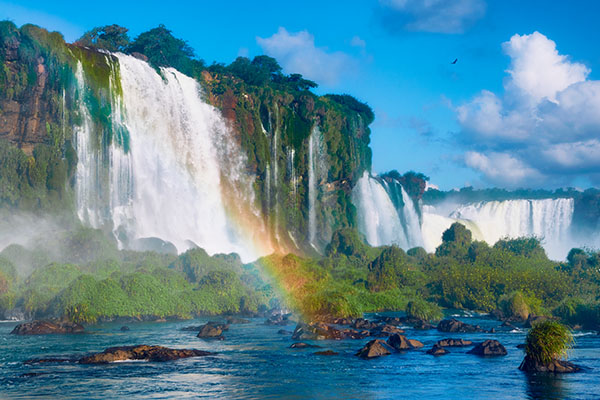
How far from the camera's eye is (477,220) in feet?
415

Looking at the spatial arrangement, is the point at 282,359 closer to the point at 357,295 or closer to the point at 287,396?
the point at 287,396

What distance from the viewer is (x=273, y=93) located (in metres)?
96.9

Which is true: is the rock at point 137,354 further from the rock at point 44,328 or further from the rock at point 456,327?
the rock at point 456,327

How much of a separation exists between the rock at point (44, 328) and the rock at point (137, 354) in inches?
358

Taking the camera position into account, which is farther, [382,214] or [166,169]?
[382,214]

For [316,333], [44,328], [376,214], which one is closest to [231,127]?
[376,214]

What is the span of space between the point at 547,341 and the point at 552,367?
97 centimetres

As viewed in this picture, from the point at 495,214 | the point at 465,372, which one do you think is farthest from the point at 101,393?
the point at 495,214

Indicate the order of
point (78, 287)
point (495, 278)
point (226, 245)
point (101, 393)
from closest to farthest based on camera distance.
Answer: point (101, 393) < point (78, 287) < point (495, 278) < point (226, 245)

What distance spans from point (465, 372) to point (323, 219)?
75.3 metres

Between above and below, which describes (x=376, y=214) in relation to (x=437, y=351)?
above

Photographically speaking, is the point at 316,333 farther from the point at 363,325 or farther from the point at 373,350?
the point at 373,350

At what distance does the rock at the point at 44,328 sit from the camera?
36875 mm

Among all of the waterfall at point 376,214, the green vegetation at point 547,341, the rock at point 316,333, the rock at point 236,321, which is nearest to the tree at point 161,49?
the waterfall at point 376,214
